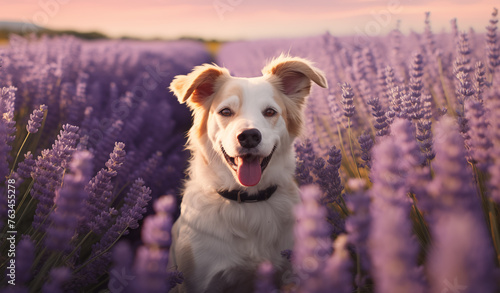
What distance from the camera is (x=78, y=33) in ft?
72.9

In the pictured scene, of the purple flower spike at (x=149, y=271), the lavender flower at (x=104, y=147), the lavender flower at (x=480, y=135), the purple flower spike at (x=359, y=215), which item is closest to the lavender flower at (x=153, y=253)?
the purple flower spike at (x=149, y=271)

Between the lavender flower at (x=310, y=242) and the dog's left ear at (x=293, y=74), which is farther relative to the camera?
the dog's left ear at (x=293, y=74)

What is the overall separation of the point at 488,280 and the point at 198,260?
1.60 m

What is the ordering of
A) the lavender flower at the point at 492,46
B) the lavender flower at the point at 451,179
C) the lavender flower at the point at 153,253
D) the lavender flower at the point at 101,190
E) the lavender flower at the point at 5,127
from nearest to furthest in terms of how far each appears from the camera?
the lavender flower at the point at 451,179
the lavender flower at the point at 153,253
the lavender flower at the point at 5,127
the lavender flower at the point at 101,190
the lavender flower at the point at 492,46

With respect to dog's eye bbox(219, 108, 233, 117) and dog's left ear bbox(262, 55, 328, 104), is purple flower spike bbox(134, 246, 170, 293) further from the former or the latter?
dog's left ear bbox(262, 55, 328, 104)

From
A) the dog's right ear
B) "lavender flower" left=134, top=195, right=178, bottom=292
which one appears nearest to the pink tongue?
the dog's right ear

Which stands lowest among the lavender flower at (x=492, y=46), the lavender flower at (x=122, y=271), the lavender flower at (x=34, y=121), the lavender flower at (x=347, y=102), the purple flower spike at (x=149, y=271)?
the lavender flower at (x=122, y=271)

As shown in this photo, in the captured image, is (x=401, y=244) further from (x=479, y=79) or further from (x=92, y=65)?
(x=92, y=65)

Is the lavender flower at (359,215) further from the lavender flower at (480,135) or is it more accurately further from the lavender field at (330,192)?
the lavender flower at (480,135)

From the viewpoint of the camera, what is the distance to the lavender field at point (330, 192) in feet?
2.61

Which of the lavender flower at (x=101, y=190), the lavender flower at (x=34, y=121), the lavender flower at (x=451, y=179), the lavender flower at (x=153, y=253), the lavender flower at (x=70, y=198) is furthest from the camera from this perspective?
the lavender flower at (x=34, y=121)

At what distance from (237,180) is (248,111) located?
415 millimetres

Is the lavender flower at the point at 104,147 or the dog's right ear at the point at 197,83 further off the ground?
the dog's right ear at the point at 197,83

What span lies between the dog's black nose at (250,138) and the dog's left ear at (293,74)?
0.61 metres
